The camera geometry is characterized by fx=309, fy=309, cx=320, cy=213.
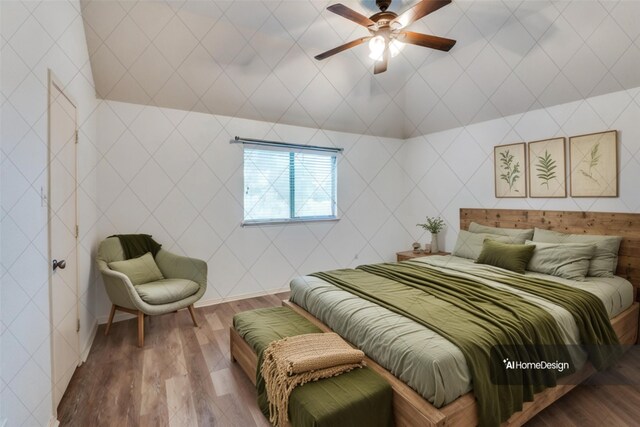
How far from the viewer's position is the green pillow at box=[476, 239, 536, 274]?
2.99 m

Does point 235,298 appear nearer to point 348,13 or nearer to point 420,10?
point 348,13

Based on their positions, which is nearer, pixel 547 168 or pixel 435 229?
pixel 547 168

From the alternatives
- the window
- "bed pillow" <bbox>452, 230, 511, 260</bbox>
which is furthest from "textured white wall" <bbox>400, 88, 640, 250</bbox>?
the window

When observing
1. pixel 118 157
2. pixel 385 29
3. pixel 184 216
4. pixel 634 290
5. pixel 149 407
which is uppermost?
pixel 385 29

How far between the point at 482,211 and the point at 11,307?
450cm

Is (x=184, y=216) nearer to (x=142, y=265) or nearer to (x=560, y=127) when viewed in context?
(x=142, y=265)

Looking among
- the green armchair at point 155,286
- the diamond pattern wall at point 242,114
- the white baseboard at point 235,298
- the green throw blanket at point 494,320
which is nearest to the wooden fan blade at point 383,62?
the diamond pattern wall at point 242,114

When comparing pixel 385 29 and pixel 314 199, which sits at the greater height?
pixel 385 29

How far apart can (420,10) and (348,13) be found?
0.46 m

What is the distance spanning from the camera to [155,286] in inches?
113

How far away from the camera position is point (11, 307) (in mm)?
1276

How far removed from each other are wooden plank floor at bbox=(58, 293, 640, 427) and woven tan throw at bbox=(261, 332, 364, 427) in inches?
12.8

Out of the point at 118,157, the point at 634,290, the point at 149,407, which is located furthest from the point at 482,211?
the point at 118,157
